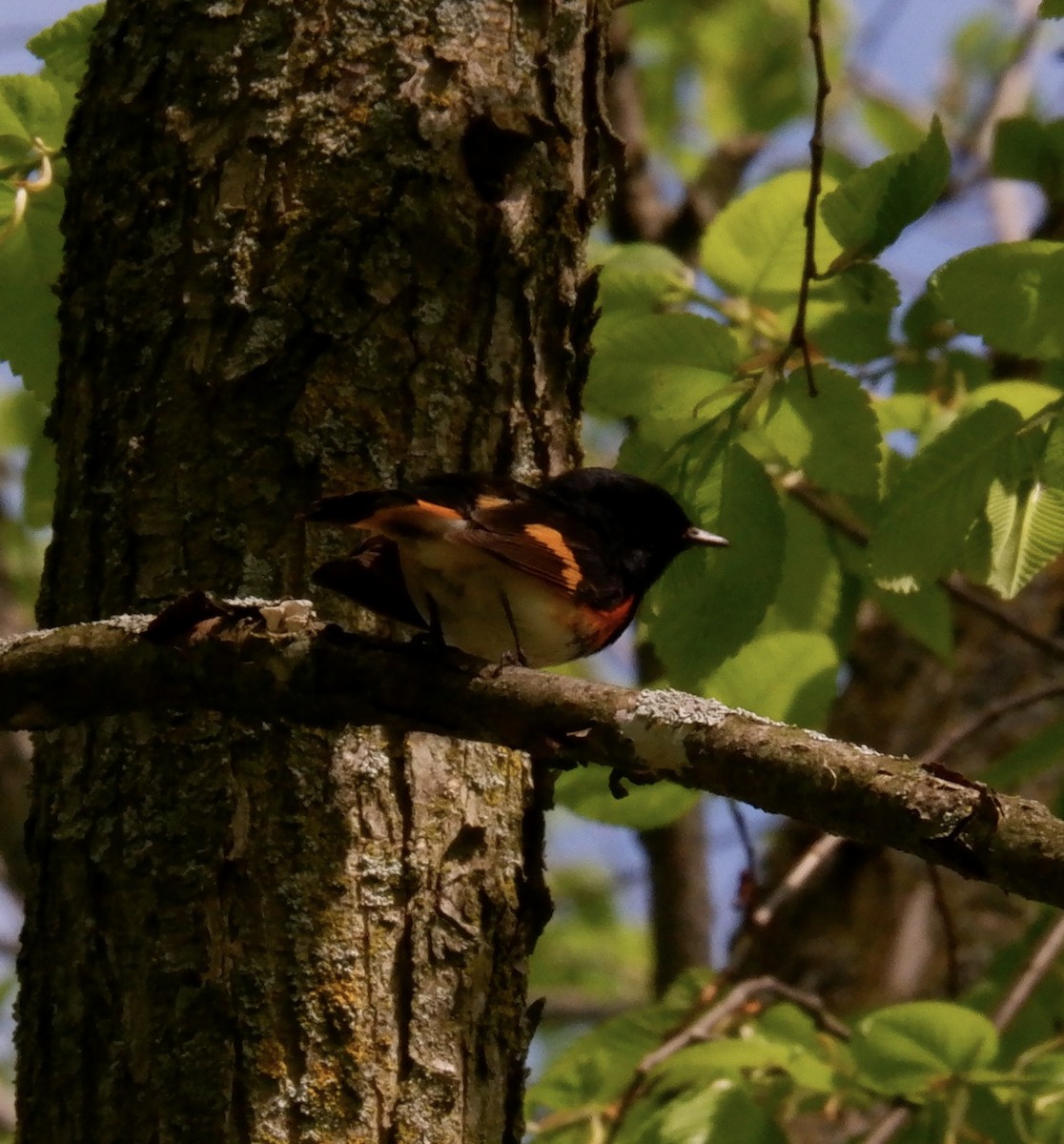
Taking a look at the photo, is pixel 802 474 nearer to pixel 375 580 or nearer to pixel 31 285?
pixel 375 580

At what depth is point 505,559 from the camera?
2217 mm

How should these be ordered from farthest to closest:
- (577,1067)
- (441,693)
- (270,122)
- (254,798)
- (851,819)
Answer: (577,1067) → (270,122) → (254,798) → (441,693) → (851,819)

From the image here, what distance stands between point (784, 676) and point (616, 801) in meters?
0.40

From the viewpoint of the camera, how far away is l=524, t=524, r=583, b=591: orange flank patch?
7.60 ft

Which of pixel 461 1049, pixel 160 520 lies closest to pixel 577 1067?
pixel 461 1049

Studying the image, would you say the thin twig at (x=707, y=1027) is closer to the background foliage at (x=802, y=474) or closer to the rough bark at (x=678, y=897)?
the background foliage at (x=802, y=474)

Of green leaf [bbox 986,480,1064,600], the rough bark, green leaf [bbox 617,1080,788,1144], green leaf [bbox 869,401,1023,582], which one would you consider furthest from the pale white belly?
the rough bark

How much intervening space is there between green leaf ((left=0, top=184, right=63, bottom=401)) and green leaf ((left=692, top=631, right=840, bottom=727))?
4.62ft

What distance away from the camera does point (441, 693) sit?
1.78 meters

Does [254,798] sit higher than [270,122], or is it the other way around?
[270,122]

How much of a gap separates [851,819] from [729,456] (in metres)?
1.03

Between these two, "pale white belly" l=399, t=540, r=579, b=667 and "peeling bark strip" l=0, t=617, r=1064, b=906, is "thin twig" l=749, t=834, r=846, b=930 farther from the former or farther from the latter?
"peeling bark strip" l=0, t=617, r=1064, b=906

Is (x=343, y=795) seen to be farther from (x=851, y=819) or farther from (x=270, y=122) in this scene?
(x=270, y=122)

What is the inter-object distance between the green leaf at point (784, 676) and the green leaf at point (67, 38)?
171 centimetres
